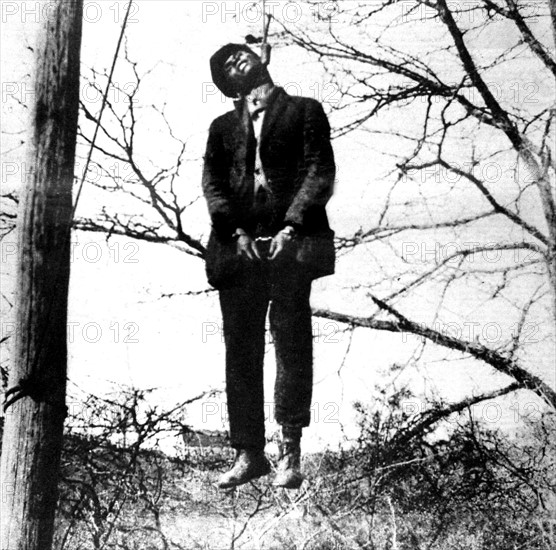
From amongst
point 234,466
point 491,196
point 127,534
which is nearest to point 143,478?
point 127,534

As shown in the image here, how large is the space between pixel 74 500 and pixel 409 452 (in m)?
1.77

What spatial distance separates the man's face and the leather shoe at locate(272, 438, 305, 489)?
165cm

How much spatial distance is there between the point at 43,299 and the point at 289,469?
134 centimetres

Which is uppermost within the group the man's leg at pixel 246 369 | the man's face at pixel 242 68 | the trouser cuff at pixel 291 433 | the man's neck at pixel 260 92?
the man's face at pixel 242 68

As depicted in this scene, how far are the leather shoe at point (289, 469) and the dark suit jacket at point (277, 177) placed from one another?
767 mm

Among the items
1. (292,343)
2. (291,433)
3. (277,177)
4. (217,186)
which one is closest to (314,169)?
(277,177)

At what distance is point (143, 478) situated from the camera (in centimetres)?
397

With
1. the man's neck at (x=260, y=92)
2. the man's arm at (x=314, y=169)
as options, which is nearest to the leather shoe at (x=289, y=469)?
the man's arm at (x=314, y=169)

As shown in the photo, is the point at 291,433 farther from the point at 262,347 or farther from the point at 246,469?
the point at 262,347

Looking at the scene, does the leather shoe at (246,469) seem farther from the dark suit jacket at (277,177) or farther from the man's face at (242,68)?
the man's face at (242,68)

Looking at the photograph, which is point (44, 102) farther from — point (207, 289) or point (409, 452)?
point (409, 452)

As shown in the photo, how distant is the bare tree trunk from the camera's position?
3.44 meters

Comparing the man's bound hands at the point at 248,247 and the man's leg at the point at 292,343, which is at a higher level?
the man's bound hands at the point at 248,247

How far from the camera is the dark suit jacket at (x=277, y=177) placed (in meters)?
3.44
